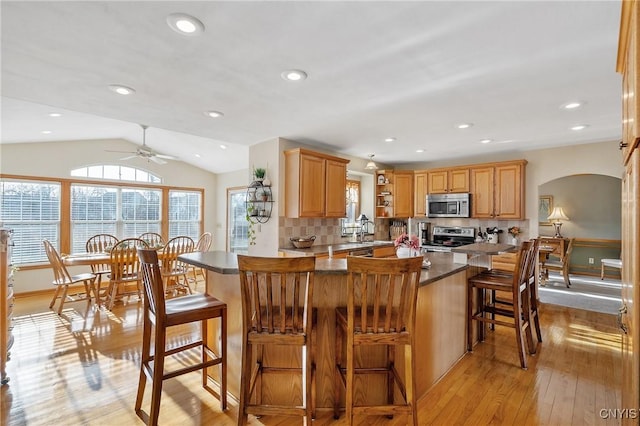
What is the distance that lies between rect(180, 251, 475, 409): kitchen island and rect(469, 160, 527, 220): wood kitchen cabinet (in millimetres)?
2858

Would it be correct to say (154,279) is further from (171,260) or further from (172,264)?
(172,264)

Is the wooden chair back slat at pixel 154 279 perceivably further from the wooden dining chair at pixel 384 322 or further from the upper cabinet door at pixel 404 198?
the upper cabinet door at pixel 404 198

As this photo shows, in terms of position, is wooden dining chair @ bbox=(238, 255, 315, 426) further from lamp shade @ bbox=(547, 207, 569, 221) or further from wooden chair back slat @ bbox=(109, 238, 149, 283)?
lamp shade @ bbox=(547, 207, 569, 221)

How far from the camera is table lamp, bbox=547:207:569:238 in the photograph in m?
7.42

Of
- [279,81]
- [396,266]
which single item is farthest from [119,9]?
[396,266]

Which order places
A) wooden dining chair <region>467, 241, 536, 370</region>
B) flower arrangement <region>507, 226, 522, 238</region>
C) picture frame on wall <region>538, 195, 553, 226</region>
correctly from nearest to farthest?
wooden dining chair <region>467, 241, 536, 370</region> < flower arrangement <region>507, 226, 522, 238</region> < picture frame on wall <region>538, 195, 553, 226</region>

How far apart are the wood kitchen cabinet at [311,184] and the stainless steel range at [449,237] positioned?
2.15m

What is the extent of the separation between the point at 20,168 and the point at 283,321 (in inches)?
246

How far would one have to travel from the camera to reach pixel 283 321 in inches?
70.4

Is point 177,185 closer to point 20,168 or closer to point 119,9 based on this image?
A: point 20,168

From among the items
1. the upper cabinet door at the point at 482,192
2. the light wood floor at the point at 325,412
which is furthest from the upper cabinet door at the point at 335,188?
the light wood floor at the point at 325,412

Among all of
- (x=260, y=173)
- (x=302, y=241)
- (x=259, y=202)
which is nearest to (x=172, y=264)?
(x=259, y=202)

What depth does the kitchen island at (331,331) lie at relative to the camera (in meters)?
2.16

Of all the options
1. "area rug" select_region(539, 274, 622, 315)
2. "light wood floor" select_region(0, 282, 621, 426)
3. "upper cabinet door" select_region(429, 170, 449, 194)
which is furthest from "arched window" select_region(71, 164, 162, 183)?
"area rug" select_region(539, 274, 622, 315)
